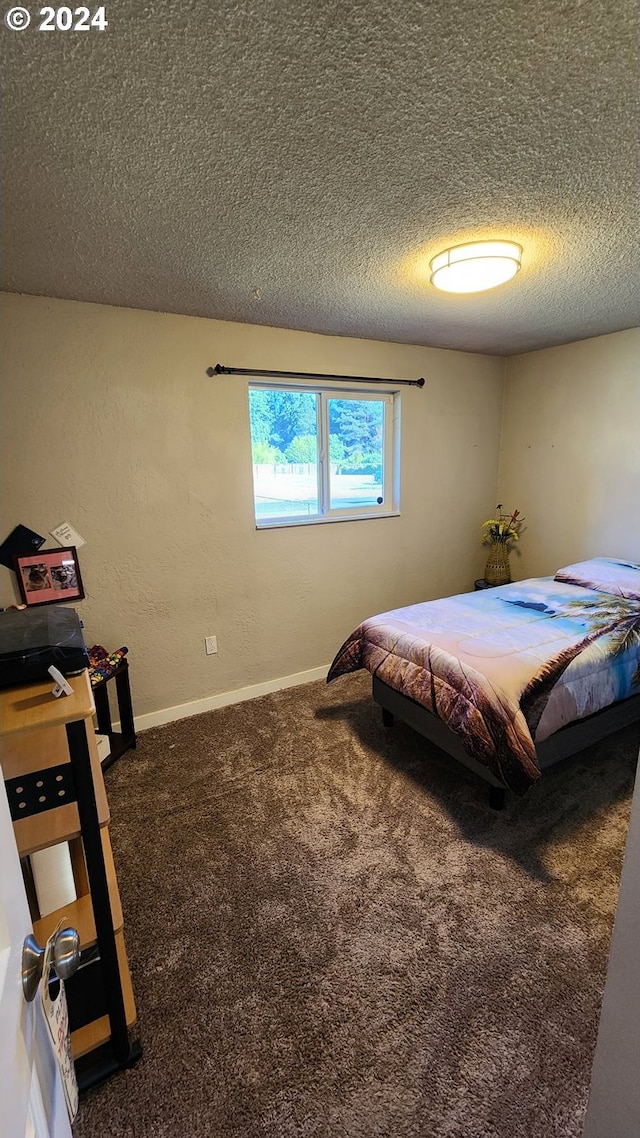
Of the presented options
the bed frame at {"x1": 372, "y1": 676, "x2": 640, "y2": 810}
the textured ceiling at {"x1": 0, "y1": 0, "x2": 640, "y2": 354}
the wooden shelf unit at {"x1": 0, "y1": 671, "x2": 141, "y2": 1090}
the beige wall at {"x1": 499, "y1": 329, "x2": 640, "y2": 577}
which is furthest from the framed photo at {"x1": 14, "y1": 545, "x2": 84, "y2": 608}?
the beige wall at {"x1": 499, "y1": 329, "x2": 640, "y2": 577}

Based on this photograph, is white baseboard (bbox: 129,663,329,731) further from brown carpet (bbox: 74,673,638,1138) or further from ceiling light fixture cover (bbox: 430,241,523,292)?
ceiling light fixture cover (bbox: 430,241,523,292)

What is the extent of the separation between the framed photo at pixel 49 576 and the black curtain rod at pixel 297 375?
127 centimetres

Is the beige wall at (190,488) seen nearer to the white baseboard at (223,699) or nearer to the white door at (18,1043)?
the white baseboard at (223,699)

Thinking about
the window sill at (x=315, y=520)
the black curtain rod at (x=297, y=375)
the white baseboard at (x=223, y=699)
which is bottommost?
the white baseboard at (x=223, y=699)

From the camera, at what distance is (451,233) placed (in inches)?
64.6

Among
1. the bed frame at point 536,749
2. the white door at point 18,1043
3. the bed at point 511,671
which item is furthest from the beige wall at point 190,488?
the white door at point 18,1043

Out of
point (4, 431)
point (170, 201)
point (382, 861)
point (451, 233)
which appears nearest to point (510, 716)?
point (382, 861)

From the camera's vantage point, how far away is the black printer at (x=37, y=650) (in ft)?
3.55

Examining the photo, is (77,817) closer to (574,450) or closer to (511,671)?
(511,671)

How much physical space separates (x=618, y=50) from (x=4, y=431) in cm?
244

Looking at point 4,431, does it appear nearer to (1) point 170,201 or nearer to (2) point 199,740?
(1) point 170,201

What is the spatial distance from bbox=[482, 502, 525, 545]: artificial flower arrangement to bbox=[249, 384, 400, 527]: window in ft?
3.22

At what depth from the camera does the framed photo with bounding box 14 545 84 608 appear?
224 cm

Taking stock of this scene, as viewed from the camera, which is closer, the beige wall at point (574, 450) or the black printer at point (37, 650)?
the black printer at point (37, 650)
